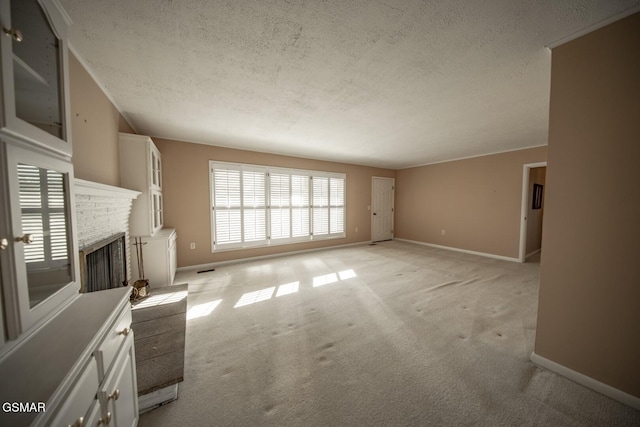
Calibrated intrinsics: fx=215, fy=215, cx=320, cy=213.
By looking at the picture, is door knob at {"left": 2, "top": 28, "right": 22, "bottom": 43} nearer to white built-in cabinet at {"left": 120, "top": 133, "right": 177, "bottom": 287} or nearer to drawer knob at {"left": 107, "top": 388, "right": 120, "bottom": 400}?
drawer knob at {"left": 107, "top": 388, "right": 120, "bottom": 400}

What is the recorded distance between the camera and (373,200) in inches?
258

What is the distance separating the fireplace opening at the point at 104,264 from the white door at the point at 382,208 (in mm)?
5665

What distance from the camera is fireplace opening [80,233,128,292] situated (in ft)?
5.24

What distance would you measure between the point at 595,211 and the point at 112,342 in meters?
2.89

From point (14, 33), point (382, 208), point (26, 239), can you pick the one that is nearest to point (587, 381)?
point (26, 239)

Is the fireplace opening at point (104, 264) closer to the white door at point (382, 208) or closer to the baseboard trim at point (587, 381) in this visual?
the baseboard trim at point (587, 381)

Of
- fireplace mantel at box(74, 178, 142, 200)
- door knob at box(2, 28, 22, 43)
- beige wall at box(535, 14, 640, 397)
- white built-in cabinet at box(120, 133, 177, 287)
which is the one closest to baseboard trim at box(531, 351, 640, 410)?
beige wall at box(535, 14, 640, 397)

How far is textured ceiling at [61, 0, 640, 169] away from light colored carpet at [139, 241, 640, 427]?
7.89ft

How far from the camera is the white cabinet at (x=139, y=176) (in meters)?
2.77

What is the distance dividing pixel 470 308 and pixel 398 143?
2.89 metres

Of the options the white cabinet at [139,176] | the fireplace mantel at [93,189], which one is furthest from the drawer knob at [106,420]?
the white cabinet at [139,176]

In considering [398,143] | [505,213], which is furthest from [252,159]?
[505,213]

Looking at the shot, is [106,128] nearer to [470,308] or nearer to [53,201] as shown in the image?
[53,201]

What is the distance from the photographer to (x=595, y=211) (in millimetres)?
1450
